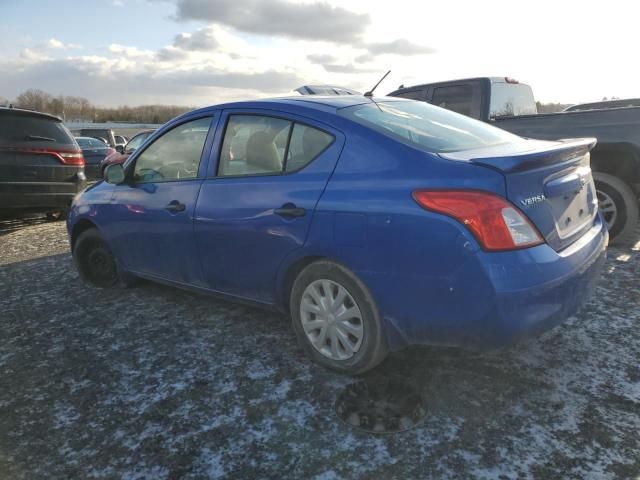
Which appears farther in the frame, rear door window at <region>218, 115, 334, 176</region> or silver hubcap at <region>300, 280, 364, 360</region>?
rear door window at <region>218, 115, 334, 176</region>

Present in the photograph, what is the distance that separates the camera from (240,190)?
3.18 metres

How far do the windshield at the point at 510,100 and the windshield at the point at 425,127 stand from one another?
3512 mm

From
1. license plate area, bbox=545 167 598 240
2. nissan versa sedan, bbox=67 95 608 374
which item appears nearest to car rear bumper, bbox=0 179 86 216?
nissan versa sedan, bbox=67 95 608 374

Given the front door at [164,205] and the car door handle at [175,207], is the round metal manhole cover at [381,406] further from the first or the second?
the car door handle at [175,207]

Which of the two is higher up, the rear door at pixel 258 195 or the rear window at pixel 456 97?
the rear window at pixel 456 97

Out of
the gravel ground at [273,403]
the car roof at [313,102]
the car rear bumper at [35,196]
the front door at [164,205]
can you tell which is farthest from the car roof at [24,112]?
the car roof at [313,102]

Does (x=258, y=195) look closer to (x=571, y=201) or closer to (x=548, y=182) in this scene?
(x=548, y=182)

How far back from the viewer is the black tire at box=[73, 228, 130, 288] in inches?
180

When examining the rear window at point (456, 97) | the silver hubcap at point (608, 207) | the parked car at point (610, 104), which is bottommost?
the silver hubcap at point (608, 207)

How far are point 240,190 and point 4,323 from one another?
2278 millimetres

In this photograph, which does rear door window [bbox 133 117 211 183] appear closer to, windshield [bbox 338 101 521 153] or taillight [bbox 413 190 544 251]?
windshield [bbox 338 101 521 153]

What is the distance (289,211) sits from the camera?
2.86 meters

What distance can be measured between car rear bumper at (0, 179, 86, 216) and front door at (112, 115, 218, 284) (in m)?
3.70

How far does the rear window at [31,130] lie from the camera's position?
22.8ft
